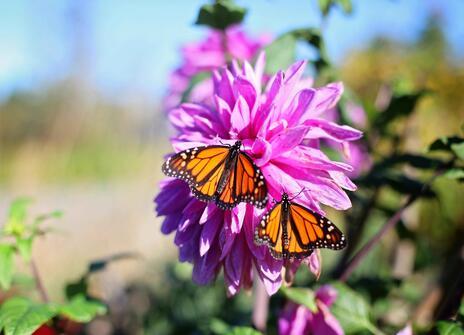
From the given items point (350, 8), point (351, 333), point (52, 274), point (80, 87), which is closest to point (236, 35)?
point (350, 8)

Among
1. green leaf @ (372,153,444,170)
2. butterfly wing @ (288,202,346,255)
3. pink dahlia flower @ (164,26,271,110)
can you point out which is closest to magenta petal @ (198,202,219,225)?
butterfly wing @ (288,202,346,255)

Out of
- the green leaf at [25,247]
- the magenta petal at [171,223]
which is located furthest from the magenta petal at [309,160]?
the green leaf at [25,247]

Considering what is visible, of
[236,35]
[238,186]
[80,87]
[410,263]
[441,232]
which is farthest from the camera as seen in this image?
[80,87]

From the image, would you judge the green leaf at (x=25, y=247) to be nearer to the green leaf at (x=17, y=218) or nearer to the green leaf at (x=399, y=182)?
the green leaf at (x=17, y=218)

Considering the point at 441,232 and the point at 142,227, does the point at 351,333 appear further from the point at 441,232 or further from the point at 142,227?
the point at 142,227

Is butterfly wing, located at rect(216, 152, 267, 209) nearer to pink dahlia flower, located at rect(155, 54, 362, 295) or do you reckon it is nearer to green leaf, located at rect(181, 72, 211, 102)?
pink dahlia flower, located at rect(155, 54, 362, 295)

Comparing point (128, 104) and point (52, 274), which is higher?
point (128, 104)
